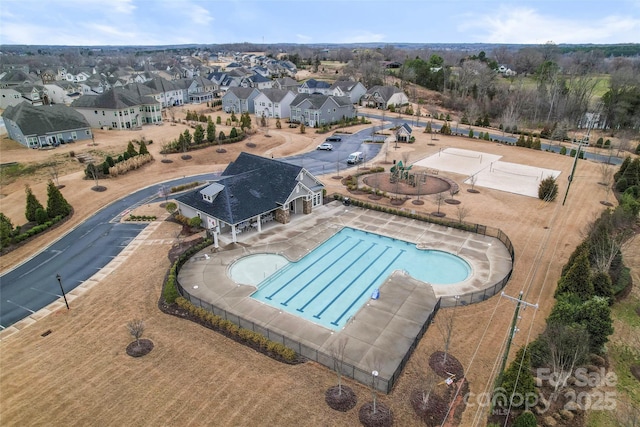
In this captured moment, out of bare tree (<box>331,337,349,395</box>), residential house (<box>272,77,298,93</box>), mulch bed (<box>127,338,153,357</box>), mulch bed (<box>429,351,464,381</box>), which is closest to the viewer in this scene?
bare tree (<box>331,337,349,395</box>)

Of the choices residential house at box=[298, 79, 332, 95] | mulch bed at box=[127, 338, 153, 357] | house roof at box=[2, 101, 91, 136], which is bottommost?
mulch bed at box=[127, 338, 153, 357]

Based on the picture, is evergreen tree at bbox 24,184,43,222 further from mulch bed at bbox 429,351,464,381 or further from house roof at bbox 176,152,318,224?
mulch bed at bbox 429,351,464,381

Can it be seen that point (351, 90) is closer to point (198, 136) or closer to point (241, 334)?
point (198, 136)

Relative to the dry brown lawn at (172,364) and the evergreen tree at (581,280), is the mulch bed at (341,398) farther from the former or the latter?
A: the evergreen tree at (581,280)

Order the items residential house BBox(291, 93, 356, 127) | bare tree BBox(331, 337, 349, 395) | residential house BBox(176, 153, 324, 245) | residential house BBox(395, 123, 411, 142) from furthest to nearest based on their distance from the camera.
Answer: residential house BBox(291, 93, 356, 127)
residential house BBox(395, 123, 411, 142)
residential house BBox(176, 153, 324, 245)
bare tree BBox(331, 337, 349, 395)

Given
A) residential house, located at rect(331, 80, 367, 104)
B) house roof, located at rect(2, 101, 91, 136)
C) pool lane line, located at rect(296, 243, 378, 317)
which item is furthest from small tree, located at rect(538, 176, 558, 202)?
residential house, located at rect(331, 80, 367, 104)

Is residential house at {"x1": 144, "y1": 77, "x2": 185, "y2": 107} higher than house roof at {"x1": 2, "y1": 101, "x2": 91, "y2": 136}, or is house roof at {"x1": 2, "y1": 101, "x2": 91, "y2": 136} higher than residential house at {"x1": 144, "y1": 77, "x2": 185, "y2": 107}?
residential house at {"x1": 144, "y1": 77, "x2": 185, "y2": 107}
